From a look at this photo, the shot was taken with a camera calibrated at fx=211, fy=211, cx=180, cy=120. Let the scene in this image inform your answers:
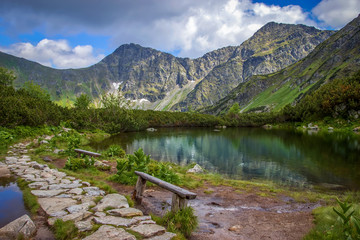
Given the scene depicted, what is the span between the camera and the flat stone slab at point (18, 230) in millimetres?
5582

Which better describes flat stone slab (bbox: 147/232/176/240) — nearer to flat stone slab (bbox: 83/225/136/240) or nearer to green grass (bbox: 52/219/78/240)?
flat stone slab (bbox: 83/225/136/240)

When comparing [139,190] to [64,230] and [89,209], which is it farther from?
[64,230]

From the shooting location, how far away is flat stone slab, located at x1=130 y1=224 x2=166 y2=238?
241 inches

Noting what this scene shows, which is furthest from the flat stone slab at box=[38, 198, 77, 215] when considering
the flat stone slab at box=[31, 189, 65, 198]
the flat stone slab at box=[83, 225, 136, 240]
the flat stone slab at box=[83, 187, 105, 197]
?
the flat stone slab at box=[83, 225, 136, 240]

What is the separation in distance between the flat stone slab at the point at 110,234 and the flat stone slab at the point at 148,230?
1.39ft

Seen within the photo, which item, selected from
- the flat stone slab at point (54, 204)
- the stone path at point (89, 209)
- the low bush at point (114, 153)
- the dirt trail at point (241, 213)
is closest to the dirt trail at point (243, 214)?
the dirt trail at point (241, 213)

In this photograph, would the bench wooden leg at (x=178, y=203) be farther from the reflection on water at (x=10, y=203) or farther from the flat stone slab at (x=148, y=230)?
the reflection on water at (x=10, y=203)

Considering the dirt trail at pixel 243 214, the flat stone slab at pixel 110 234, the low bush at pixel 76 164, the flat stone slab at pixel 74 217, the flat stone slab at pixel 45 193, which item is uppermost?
the flat stone slab at pixel 110 234

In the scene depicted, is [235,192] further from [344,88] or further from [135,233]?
[344,88]

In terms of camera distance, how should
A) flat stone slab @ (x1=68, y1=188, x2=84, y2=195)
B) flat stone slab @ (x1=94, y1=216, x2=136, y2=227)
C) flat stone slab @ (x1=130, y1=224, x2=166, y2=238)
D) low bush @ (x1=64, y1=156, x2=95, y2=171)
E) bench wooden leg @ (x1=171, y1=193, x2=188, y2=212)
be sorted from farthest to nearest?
low bush @ (x1=64, y1=156, x2=95, y2=171) → flat stone slab @ (x1=68, y1=188, x2=84, y2=195) → bench wooden leg @ (x1=171, y1=193, x2=188, y2=212) → flat stone slab @ (x1=94, y1=216, x2=136, y2=227) → flat stone slab @ (x1=130, y1=224, x2=166, y2=238)

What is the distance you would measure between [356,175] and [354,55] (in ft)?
763

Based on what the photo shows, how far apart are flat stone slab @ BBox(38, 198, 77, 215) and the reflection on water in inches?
24.1

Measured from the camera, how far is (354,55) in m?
194

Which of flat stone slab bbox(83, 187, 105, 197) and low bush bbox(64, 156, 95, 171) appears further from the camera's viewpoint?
low bush bbox(64, 156, 95, 171)
